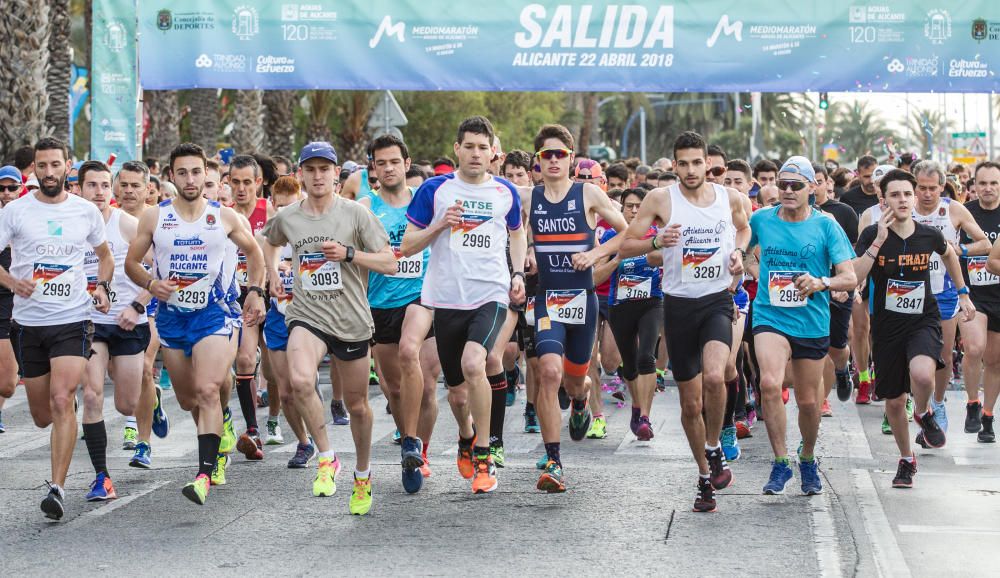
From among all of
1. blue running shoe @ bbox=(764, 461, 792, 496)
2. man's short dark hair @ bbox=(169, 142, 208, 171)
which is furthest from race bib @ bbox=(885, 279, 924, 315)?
man's short dark hair @ bbox=(169, 142, 208, 171)

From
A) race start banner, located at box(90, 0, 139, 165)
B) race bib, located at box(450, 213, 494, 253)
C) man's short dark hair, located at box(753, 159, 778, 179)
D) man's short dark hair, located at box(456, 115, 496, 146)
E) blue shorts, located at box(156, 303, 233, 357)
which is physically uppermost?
race start banner, located at box(90, 0, 139, 165)

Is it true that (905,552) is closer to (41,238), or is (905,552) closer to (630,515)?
(630,515)

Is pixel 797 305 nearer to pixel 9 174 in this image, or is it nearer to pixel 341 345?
pixel 341 345

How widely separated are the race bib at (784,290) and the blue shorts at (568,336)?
111 centimetres

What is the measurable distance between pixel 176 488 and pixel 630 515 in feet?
9.45

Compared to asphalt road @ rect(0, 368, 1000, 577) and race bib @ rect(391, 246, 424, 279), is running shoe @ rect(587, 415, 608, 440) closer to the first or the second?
asphalt road @ rect(0, 368, 1000, 577)

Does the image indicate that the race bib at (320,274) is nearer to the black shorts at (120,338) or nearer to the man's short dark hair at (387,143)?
the man's short dark hair at (387,143)

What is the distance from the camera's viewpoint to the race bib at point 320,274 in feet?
28.7

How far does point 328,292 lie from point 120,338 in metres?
2.02

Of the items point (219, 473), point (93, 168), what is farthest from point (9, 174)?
point (219, 473)

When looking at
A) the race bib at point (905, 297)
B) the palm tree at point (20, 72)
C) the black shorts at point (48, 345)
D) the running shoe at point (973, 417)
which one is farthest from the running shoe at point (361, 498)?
the palm tree at point (20, 72)

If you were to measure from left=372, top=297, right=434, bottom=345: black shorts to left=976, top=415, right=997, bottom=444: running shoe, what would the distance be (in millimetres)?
4300

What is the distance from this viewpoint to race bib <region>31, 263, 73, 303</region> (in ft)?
29.1

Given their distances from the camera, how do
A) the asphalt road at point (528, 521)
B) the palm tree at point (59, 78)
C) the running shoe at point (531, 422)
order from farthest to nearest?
the palm tree at point (59, 78), the running shoe at point (531, 422), the asphalt road at point (528, 521)
